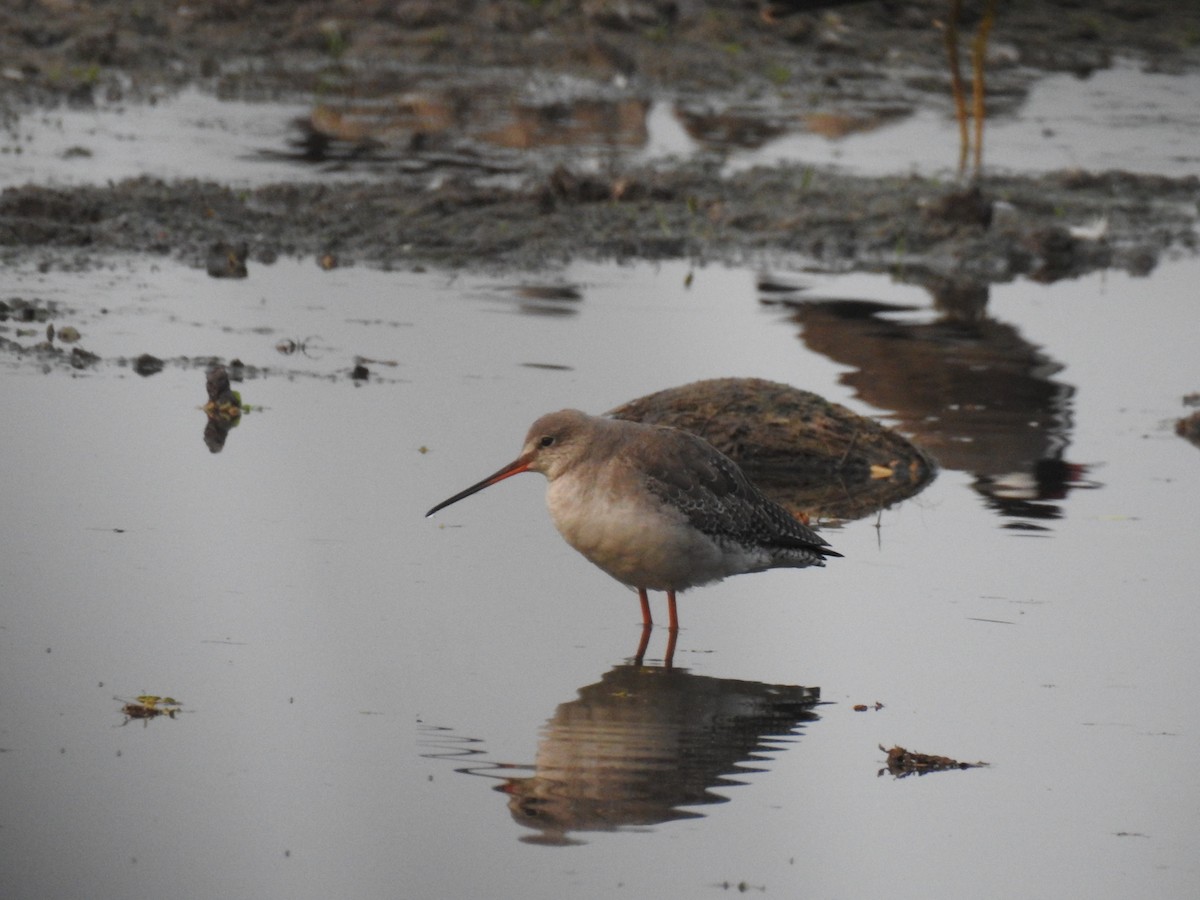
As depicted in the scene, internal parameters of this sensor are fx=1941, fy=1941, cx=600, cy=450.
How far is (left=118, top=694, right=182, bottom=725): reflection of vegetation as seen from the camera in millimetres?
5883

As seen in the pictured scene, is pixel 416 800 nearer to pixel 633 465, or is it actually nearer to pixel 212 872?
pixel 212 872

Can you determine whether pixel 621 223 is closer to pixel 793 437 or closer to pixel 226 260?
pixel 226 260

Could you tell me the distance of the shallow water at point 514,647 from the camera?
5293 mm

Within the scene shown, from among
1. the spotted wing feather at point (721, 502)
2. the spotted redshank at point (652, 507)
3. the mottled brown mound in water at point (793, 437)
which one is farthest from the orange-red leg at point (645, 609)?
the mottled brown mound in water at point (793, 437)

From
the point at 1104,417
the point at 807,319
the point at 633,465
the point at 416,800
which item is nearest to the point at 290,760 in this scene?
the point at 416,800

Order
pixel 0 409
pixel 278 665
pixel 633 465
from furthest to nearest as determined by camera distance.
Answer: pixel 0 409 → pixel 633 465 → pixel 278 665

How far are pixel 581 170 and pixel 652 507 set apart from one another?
32.4 ft

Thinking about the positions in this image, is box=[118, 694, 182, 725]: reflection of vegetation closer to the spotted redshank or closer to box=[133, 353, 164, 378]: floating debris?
the spotted redshank

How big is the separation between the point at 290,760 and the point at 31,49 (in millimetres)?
16610

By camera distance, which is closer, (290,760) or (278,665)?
(290,760)

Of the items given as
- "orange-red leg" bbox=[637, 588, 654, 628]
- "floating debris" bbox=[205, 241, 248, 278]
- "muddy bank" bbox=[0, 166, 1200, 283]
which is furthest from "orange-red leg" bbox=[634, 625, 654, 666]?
"muddy bank" bbox=[0, 166, 1200, 283]

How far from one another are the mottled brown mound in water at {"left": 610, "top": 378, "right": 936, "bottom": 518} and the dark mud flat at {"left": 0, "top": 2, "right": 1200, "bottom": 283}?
393 centimetres

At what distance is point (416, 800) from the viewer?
5465 millimetres

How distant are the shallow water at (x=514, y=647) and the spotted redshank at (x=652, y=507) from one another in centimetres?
28
